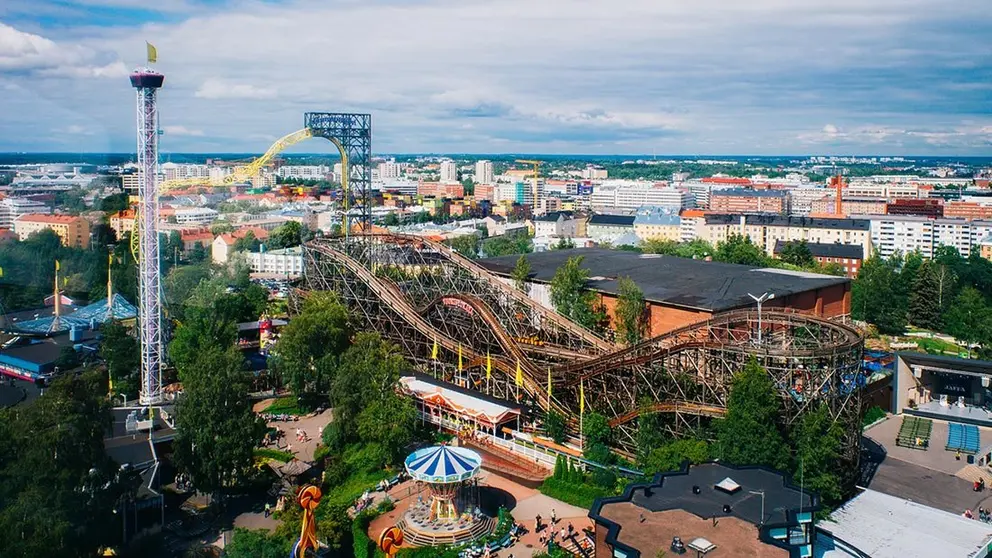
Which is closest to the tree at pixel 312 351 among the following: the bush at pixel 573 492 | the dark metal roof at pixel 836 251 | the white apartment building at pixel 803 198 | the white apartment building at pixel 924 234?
the bush at pixel 573 492

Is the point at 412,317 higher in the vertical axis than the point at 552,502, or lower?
higher

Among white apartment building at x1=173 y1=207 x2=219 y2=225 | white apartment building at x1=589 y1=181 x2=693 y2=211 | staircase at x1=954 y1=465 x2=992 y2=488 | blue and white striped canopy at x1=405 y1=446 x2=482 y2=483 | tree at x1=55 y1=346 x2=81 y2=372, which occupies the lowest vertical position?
staircase at x1=954 y1=465 x2=992 y2=488

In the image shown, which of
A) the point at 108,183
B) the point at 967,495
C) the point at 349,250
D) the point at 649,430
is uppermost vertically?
the point at 108,183

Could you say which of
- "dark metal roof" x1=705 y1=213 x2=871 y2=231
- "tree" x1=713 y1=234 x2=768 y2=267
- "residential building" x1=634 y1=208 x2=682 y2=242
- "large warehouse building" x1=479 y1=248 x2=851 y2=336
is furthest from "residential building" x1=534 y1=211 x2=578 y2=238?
"large warehouse building" x1=479 y1=248 x2=851 y2=336

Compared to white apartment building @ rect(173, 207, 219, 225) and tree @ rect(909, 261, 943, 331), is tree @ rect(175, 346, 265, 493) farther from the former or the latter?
tree @ rect(909, 261, 943, 331)

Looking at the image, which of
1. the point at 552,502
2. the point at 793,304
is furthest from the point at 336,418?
the point at 793,304

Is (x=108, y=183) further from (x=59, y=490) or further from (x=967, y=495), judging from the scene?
(x=967, y=495)

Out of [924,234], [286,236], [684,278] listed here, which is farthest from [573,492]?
[924,234]
